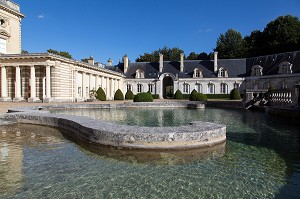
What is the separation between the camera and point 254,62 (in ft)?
137

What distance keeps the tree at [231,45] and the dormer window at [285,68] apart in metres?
20.6

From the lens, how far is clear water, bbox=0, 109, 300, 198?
14.0 feet

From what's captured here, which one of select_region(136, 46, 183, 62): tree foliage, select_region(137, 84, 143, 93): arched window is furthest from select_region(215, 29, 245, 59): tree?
select_region(137, 84, 143, 93): arched window

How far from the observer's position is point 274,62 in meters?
38.5

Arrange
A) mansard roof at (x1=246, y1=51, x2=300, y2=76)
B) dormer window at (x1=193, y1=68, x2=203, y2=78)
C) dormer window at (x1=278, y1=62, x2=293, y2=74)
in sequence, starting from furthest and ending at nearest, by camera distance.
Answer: dormer window at (x1=193, y1=68, x2=203, y2=78)
mansard roof at (x1=246, y1=51, x2=300, y2=76)
dormer window at (x1=278, y1=62, x2=293, y2=74)

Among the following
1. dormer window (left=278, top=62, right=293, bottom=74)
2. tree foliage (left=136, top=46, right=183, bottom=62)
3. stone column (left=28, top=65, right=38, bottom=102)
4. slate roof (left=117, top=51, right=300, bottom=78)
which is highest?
tree foliage (left=136, top=46, right=183, bottom=62)

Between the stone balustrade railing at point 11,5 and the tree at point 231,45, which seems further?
the tree at point 231,45

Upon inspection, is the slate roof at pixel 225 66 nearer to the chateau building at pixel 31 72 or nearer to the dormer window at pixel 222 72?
the dormer window at pixel 222 72

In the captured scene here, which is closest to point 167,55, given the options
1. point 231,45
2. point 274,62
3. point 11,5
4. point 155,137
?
point 231,45

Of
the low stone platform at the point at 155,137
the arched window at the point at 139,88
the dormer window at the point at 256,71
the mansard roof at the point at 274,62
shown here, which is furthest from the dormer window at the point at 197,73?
the low stone platform at the point at 155,137

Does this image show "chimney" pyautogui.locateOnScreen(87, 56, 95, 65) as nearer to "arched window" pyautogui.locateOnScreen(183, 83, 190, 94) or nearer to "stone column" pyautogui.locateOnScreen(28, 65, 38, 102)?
"stone column" pyautogui.locateOnScreen(28, 65, 38, 102)

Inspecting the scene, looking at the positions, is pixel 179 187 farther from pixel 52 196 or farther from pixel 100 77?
pixel 100 77

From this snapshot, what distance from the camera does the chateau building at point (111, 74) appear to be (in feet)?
91.1

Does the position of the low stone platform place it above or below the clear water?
above
